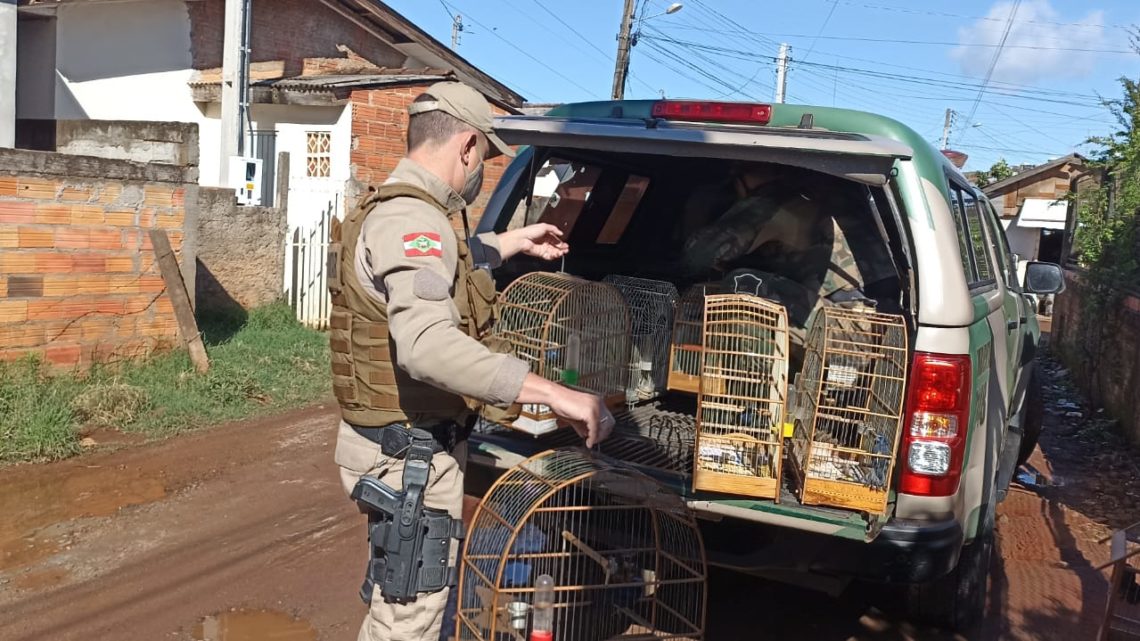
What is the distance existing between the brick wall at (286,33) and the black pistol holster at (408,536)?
1212cm

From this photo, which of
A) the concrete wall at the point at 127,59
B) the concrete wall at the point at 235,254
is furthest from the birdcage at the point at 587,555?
the concrete wall at the point at 127,59

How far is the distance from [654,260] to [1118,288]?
211 inches

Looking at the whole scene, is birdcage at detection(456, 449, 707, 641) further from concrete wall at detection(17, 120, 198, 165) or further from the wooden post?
concrete wall at detection(17, 120, 198, 165)

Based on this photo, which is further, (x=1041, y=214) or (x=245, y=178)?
(x=1041, y=214)

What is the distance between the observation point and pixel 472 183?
2605 mm

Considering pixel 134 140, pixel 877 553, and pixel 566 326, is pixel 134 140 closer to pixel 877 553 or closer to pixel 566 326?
pixel 566 326

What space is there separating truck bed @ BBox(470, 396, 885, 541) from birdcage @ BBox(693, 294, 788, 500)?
0.22 ft

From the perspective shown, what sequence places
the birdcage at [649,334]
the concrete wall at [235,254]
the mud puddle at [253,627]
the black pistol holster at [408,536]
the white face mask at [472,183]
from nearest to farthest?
the black pistol holster at [408,536] → the white face mask at [472,183] → the mud puddle at [253,627] → the birdcage at [649,334] → the concrete wall at [235,254]

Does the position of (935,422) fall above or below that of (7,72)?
below

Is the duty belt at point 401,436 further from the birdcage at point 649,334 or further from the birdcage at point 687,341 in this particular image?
the birdcage at point 649,334

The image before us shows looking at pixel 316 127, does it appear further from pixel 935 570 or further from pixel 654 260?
pixel 935 570

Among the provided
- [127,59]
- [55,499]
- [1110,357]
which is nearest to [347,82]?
[127,59]

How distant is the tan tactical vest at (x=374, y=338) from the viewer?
2428 mm

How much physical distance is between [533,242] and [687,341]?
108cm
